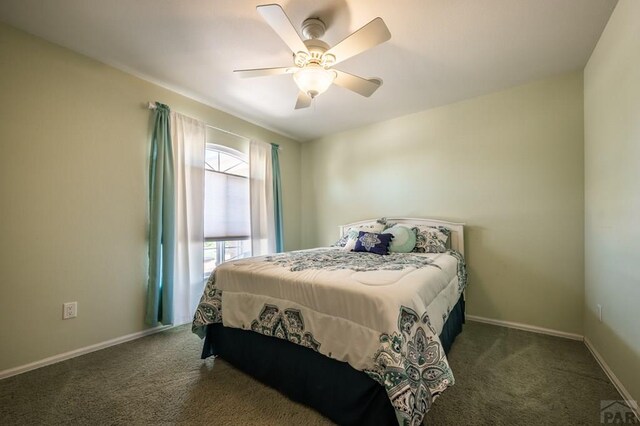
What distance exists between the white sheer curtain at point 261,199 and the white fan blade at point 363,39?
7.16 ft

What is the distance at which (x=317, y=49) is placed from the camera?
1.73 metres

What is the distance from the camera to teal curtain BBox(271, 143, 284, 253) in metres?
3.91

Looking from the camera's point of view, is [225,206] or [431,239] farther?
[225,206]

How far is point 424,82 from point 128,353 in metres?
3.69

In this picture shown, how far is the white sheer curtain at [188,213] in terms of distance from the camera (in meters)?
2.75

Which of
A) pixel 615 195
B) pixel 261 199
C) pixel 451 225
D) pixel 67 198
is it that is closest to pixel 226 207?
pixel 261 199

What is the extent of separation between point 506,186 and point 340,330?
2.49 m

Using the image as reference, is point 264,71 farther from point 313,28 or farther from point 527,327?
point 527,327

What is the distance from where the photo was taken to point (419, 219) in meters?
3.23

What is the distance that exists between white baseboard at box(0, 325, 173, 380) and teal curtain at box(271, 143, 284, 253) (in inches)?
67.5

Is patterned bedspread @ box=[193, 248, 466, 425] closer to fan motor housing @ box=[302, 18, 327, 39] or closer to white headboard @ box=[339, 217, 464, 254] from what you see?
white headboard @ box=[339, 217, 464, 254]

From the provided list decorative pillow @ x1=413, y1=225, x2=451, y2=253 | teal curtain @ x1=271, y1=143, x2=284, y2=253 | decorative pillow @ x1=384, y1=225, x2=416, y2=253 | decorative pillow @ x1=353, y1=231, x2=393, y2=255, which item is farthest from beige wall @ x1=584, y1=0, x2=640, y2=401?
teal curtain @ x1=271, y1=143, x2=284, y2=253

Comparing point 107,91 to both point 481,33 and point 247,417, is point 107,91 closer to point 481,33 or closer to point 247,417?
point 247,417

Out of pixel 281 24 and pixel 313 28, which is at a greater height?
pixel 313 28
